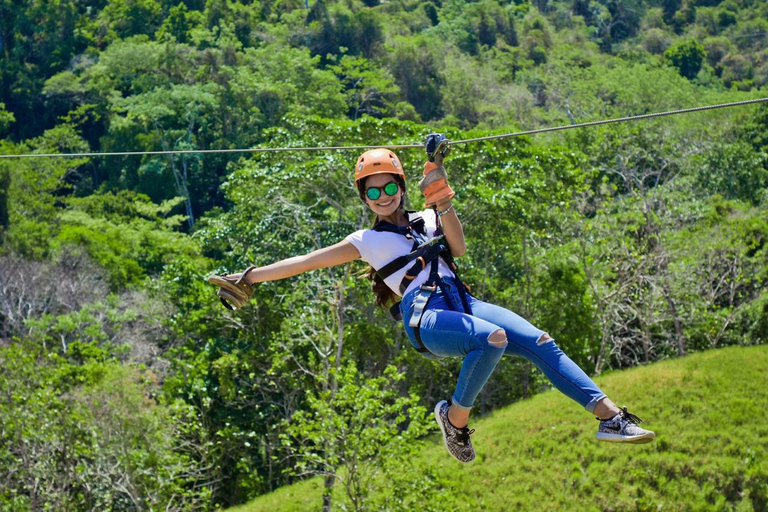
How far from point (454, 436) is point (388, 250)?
1.12 meters

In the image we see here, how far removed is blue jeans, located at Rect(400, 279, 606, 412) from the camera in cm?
539

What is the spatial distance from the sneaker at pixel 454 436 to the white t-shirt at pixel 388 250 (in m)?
0.72

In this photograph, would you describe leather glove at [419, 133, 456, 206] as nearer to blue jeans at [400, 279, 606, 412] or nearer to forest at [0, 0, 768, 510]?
blue jeans at [400, 279, 606, 412]

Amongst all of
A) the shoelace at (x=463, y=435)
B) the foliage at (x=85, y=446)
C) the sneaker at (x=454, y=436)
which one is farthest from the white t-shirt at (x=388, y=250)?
the foliage at (x=85, y=446)

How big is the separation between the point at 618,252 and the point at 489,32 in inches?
2082

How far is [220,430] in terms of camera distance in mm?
20562

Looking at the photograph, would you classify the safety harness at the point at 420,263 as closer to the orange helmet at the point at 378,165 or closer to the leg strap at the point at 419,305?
the leg strap at the point at 419,305

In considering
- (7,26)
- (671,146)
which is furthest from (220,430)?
(7,26)

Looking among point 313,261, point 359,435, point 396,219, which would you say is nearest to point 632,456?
point 359,435

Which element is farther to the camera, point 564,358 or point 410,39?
point 410,39

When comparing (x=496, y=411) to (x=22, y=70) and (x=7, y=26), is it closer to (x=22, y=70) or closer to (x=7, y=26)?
(x=22, y=70)

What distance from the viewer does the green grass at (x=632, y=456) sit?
56.9 feet

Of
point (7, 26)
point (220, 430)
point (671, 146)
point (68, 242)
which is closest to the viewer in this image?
point (220, 430)

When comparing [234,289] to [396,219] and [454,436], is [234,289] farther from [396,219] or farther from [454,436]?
[454,436]
